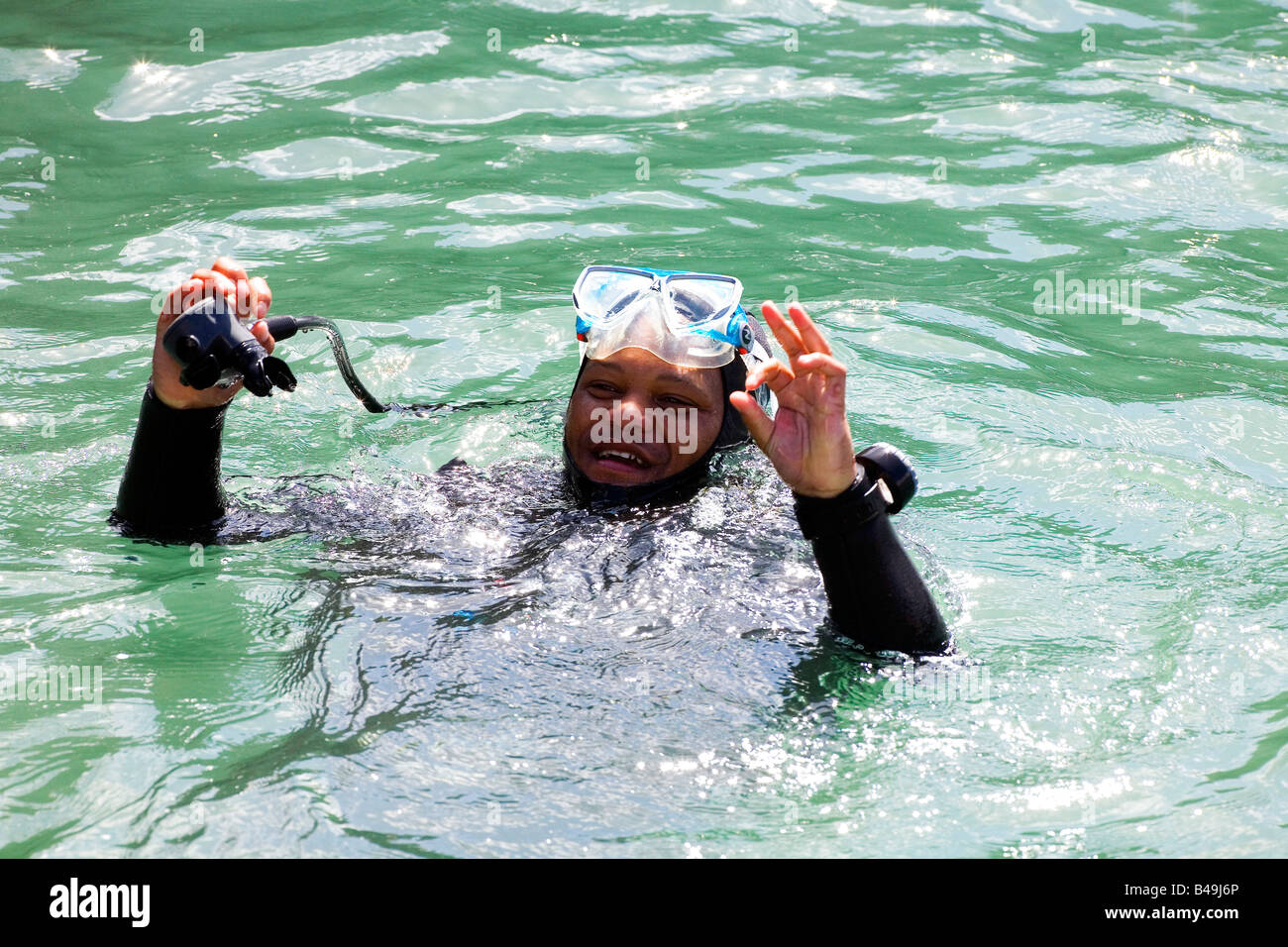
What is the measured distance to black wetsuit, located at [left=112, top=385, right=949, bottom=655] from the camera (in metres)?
3.20

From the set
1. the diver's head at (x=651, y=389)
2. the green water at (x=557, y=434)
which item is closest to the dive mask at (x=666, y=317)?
the diver's head at (x=651, y=389)

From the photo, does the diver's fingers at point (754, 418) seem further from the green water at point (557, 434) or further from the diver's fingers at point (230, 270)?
the diver's fingers at point (230, 270)

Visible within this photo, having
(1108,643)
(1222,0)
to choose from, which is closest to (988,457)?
(1108,643)

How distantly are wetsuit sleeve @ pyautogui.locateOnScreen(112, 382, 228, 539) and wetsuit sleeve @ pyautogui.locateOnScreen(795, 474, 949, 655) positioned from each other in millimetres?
1658

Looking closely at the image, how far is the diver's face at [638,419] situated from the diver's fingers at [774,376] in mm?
698

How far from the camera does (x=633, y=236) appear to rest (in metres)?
6.71

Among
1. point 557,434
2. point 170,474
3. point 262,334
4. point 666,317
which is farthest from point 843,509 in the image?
point 557,434

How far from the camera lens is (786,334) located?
10.4ft

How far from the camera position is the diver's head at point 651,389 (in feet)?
12.9

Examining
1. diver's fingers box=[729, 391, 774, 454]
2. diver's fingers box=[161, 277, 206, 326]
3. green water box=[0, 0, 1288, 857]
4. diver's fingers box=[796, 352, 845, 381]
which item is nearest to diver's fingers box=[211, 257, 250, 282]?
diver's fingers box=[161, 277, 206, 326]

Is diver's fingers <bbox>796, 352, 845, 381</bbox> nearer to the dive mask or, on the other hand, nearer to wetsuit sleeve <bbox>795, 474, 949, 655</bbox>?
wetsuit sleeve <bbox>795, 474, 949, 655</bbox>

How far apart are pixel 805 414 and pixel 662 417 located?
85 cm
